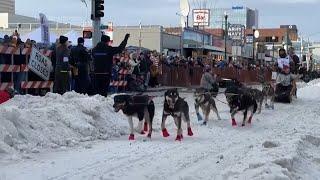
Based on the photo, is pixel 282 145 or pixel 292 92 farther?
pixel 292 92

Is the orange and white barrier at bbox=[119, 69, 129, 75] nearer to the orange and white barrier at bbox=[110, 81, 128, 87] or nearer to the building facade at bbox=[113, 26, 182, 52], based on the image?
the orange and white barrier at bbox=[110, 81, 128, 87]

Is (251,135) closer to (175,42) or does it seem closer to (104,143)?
(104,143)

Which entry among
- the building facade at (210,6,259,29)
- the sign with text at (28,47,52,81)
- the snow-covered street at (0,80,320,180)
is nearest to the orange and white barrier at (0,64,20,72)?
the sign with text at (28,47,52,81)

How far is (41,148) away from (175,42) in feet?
144

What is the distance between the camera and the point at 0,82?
15.1 m

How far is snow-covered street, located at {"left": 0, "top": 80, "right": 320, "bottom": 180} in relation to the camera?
25.8ft

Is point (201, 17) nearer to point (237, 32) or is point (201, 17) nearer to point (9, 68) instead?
point (237, 32)

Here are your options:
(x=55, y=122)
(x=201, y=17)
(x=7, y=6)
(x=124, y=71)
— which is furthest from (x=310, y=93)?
(x=7, y=6)

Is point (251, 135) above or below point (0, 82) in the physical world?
below

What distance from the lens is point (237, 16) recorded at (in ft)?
407

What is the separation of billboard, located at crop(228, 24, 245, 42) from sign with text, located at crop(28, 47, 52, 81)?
67260mm

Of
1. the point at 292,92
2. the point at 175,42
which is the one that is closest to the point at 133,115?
the point at 292,92

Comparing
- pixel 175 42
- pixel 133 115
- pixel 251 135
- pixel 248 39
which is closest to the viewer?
pixel 133 115

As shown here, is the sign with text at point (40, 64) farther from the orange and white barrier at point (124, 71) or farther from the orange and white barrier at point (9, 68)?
the orange and white barrier at point (124, 71)
